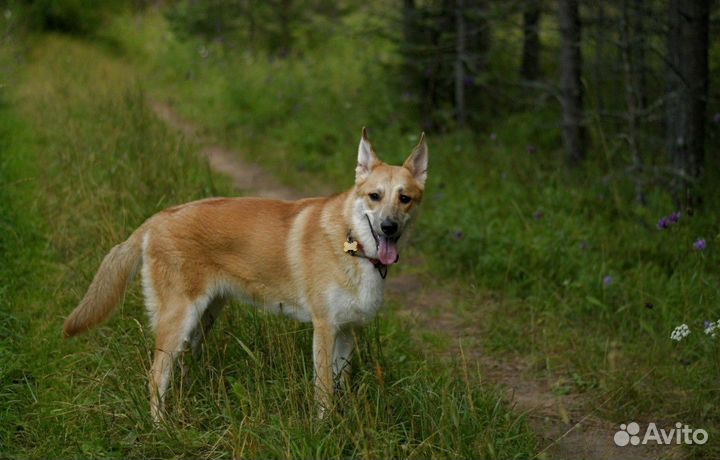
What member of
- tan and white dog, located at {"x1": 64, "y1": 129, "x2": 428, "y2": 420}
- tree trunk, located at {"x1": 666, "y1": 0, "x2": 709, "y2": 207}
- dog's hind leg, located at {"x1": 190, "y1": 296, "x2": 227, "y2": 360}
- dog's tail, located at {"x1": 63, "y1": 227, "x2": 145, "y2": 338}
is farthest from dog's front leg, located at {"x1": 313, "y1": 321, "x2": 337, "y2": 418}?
tree trunk, located at {"x1": 666, "y1": 0, "x2": 709, "y2": 207}

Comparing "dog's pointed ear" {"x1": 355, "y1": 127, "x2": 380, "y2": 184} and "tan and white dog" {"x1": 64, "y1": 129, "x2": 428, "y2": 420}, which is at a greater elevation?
"dog's pointed ear" {"x1": 355, "y1": 127, "x2": 380, "y2": 184}

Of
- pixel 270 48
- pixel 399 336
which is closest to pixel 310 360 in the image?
pixel 399 336

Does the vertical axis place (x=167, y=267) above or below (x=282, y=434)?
above

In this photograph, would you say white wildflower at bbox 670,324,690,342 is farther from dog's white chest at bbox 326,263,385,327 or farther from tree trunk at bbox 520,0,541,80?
tree trunk at bbox 520,0,541,80

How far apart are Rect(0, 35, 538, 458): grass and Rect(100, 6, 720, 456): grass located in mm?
941

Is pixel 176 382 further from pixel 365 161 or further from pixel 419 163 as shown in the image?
pixel 419 163

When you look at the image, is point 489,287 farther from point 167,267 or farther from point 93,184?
point 93,184

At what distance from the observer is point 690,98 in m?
7.07

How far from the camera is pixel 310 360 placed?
15.9ft

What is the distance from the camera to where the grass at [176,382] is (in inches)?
157

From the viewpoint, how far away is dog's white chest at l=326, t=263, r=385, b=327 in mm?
4469

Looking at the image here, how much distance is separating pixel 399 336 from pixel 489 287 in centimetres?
143

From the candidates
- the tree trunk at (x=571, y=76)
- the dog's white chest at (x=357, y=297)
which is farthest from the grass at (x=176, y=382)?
the tree trunk at (x=571, y=76)

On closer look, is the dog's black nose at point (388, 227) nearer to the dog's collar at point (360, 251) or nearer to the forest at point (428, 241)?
the dog's collar at point (360, 251)
